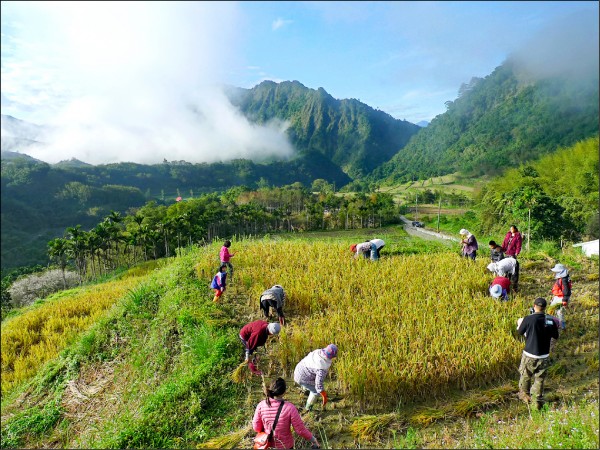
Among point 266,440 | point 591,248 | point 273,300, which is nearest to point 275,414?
point 266,440

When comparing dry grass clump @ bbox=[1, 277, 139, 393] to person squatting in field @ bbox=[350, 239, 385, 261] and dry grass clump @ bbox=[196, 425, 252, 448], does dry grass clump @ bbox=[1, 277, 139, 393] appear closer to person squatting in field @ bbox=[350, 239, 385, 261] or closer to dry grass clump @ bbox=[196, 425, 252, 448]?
dry grass clump @ bbox=[196, 425, 252, 448]

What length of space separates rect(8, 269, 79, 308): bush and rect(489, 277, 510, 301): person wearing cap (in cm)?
3969

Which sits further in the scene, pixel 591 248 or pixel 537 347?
pixel 591 248

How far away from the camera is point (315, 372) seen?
4.54 metres

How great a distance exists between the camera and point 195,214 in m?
50.7

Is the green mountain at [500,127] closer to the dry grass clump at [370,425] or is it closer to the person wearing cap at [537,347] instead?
the person wearing cap at [537,347]

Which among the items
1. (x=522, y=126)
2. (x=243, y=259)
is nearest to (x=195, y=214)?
(x=243, y=259)

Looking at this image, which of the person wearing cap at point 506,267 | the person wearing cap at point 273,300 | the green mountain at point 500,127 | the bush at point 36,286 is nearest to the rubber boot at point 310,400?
the person wearing cap at point 273,300

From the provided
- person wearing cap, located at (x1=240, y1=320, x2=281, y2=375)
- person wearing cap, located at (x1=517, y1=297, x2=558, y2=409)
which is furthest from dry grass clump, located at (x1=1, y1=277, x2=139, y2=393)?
person wearing cap, located at (x1=517, y1=297, x2=558, y2=409)

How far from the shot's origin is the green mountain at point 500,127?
70.1m

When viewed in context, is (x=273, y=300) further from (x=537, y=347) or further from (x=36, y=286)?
(x=36, y=286)

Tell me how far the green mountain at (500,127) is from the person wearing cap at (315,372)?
76.3 m

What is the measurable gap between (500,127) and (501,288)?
97291 mm

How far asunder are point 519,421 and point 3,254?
72954 millimetres
